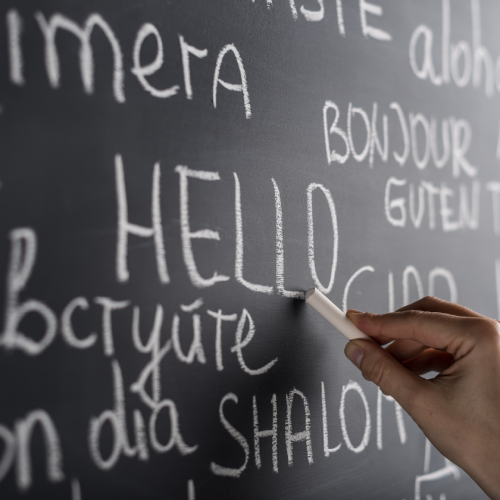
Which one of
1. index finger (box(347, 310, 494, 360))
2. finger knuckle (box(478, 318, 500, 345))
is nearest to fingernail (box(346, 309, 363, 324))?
index finger (box(347, 310, 494, 360))

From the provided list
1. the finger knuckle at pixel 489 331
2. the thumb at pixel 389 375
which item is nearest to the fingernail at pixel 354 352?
the thumb at pixel 389 375

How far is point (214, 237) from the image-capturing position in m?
0.57

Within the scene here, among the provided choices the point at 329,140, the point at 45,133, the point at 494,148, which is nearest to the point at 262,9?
the point at 329,140

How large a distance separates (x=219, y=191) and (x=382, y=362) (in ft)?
1.00

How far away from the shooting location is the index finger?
0.58 metres

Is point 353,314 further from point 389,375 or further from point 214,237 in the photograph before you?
point 214,237

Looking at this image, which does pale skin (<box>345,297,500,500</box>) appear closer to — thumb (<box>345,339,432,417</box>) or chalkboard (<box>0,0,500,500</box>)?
thumb (<box>345,339,432,417</box>)

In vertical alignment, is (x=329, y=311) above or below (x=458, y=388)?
above

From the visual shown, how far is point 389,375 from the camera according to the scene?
0.60 meters

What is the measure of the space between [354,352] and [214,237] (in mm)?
250

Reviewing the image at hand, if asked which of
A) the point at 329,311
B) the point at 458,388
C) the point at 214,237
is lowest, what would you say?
the point at 458,388

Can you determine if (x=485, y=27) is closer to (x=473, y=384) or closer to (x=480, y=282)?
(x=480, y=282)

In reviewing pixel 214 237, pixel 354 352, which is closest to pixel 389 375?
pixel 354 352

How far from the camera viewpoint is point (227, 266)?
0.58m
